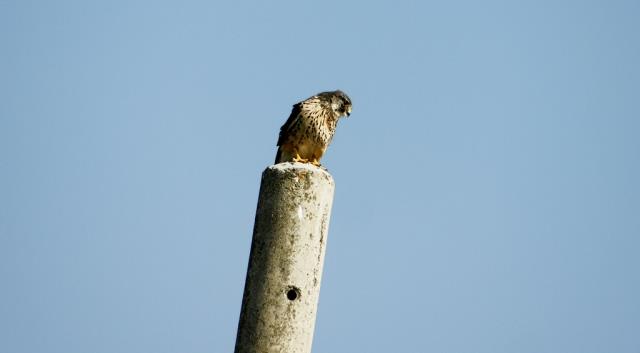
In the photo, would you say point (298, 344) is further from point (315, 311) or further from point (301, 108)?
point (301, 108)

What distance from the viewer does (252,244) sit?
836 centimetres

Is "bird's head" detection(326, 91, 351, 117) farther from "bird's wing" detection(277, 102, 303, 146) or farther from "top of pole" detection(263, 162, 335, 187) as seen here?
"top of pole" detection(263, 162, 335, 187)

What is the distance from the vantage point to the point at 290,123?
1127cm

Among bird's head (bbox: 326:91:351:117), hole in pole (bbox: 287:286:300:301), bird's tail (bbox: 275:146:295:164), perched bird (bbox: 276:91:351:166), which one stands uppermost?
bird's head (bbox: 326:91:351:117)

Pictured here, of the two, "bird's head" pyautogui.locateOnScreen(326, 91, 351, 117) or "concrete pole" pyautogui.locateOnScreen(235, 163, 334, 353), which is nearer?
"concrete pole" pyautogui.locateOnScreen(235, 163, 334, 353)

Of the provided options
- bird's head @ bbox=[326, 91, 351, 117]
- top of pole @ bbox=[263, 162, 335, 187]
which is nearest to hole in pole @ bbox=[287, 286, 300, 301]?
top of pole @ bbox=[263, 162, 335, 187]

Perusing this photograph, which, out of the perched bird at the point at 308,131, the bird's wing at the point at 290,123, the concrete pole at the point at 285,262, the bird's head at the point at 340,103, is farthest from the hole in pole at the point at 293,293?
the bird's head at the point at 340,103

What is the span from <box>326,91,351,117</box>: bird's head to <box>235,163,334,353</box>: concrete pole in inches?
127

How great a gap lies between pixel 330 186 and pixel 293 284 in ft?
3.73

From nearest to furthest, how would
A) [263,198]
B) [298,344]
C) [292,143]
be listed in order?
1. [298,344]
2. [263,198]
3. [292,143]

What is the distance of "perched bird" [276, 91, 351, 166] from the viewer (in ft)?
36.5

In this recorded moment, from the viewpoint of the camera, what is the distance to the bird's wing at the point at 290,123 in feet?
36.8

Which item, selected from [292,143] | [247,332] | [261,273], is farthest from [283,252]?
[292,143]

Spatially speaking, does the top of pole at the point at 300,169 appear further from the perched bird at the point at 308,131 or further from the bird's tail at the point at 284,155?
the bird's tail at the point at 284,155
